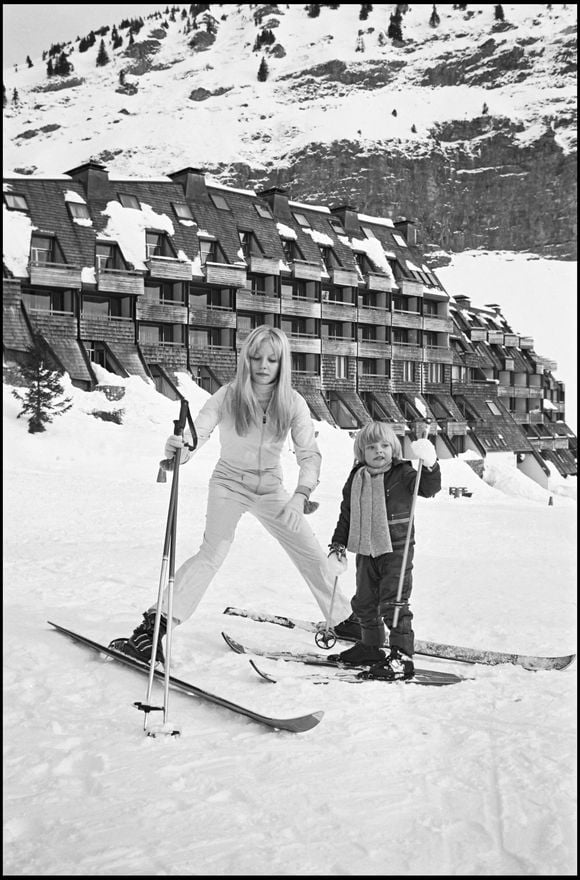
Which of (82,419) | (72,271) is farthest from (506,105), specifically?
(82,419)

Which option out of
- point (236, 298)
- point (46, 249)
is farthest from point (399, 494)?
point (236, 298)

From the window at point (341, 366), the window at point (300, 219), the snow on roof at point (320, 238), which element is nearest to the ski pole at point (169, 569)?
the window at point (341, 366)

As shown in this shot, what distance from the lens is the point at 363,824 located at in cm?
293

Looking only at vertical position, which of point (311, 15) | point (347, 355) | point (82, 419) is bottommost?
point (82, 419)

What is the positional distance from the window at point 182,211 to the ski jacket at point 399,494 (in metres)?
32.5

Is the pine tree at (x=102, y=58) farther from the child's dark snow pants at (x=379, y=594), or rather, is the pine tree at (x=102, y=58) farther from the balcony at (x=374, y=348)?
the child's dark snow pants at (x=379, y=594)

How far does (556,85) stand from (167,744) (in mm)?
168923

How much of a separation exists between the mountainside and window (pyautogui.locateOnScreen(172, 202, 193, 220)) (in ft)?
236

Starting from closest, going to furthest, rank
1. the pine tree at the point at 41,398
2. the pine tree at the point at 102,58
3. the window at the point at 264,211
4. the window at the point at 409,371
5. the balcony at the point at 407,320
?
the pine tree at the point at 41,398 → the window at the point at 264,211 → the balcony at the point at 407,320 → the window at the point at 409,371 → the pine tree at the point at 102,58

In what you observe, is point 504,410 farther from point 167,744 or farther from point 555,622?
point 167,744

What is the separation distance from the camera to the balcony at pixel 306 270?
38.4 meters

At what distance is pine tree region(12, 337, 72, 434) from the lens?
69.6 ft

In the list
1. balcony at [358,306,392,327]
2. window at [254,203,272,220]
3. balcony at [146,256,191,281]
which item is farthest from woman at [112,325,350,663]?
balcony at [358,306,392,327]

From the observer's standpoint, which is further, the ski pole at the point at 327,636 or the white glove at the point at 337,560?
the ski pole at the point at 327,636
